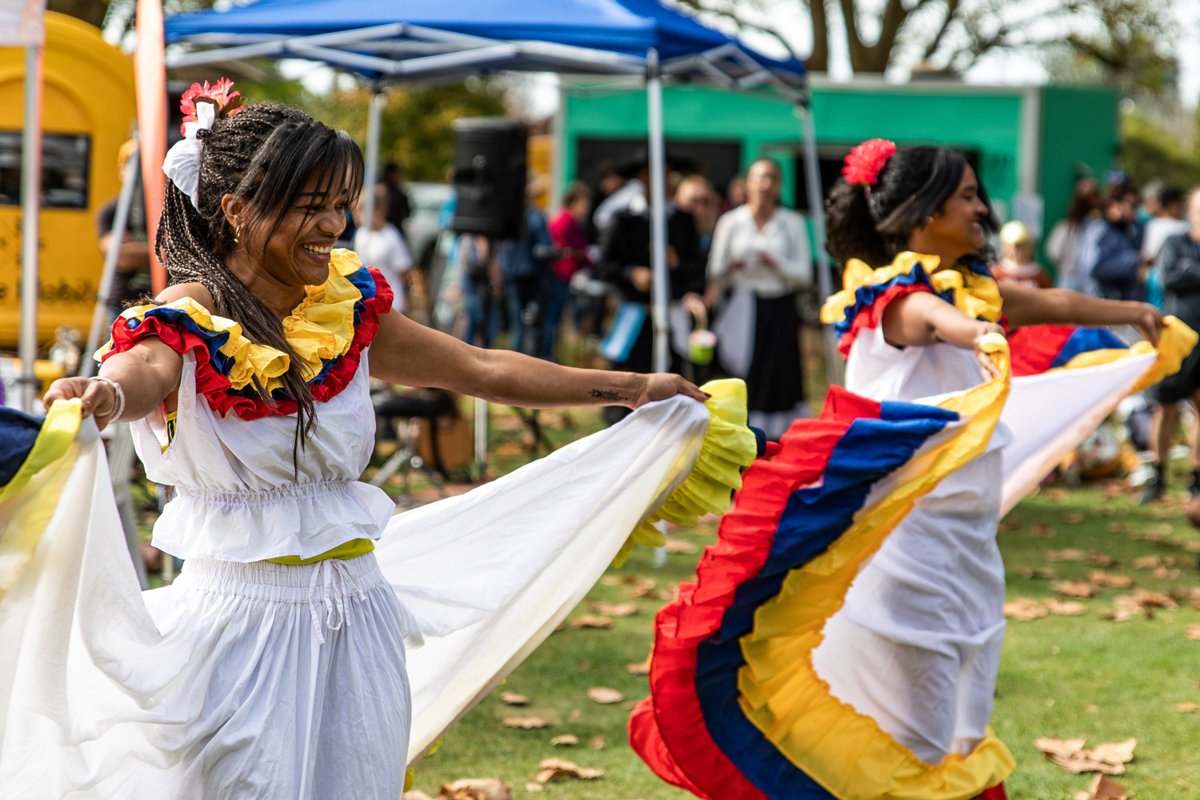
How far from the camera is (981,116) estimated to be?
1591 cm

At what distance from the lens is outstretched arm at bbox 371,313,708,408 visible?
7.73ft

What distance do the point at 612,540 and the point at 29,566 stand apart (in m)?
1.31

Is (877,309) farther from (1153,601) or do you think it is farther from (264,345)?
(1153,601)

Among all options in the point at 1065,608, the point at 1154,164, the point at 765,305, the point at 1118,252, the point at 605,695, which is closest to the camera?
the point at 605,695

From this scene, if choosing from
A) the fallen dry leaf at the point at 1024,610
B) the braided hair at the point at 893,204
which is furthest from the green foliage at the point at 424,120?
the braided hair at the point at 893,204

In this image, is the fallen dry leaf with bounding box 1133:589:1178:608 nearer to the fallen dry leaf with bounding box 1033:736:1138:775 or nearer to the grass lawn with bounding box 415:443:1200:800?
the grass lawn with bounding box 415:443:1200:800

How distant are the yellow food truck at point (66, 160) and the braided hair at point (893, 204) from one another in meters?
6.92

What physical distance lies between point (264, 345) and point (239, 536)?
1.10 ft

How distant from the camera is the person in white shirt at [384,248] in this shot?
8.81 metres

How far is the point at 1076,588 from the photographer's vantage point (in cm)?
587

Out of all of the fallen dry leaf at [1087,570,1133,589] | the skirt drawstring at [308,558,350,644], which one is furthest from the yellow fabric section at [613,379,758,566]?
the fallen dry leaf at [1087,570,1133,589]

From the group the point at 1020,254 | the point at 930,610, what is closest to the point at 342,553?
the point at 930,610

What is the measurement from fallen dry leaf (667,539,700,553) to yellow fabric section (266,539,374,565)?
172 inches

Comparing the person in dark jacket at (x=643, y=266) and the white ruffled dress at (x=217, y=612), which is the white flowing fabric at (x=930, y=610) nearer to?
the white ruffled dress at (x=217, y=612)
